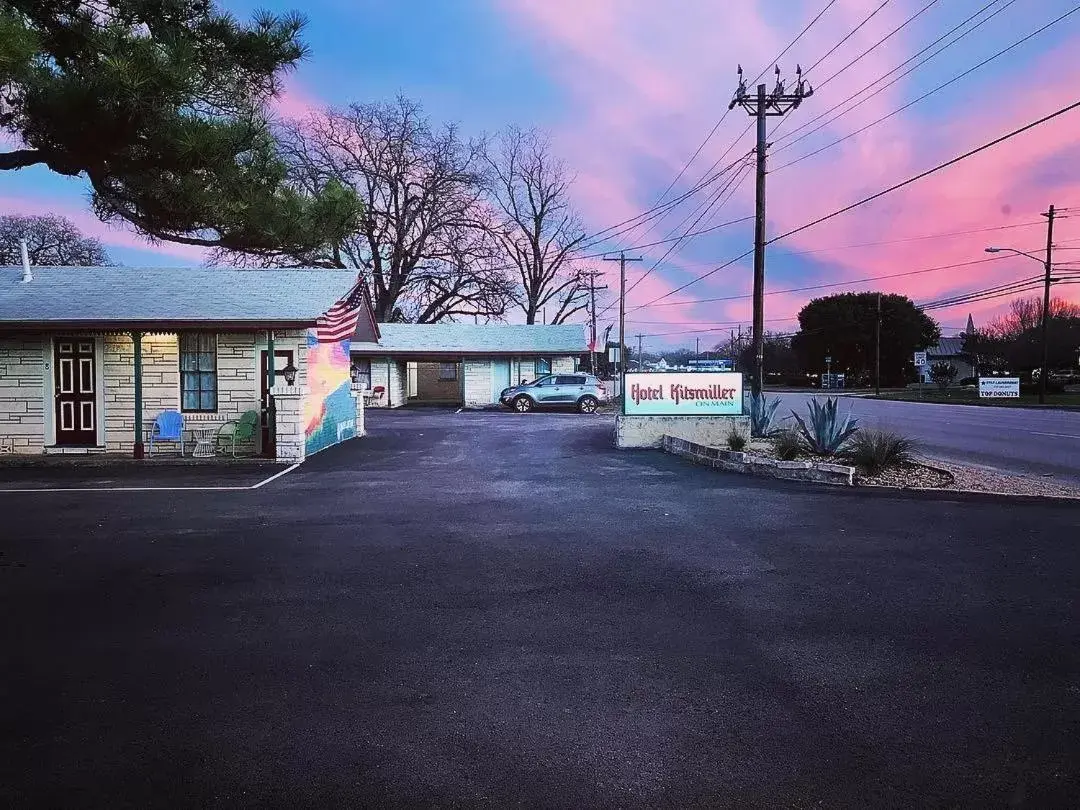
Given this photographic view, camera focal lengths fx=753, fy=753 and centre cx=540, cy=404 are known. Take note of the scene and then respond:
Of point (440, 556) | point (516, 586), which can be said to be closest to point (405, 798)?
point (516, 586)

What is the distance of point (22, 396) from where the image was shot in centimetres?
1592

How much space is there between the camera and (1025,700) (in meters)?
3.96

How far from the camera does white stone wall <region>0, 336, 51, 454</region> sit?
52.0 ft

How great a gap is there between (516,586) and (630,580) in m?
0.96

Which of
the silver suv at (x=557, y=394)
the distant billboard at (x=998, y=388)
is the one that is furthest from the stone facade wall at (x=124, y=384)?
the distant billboard at (x=998, y=388)

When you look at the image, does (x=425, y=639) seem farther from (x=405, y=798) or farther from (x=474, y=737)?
(x=405, y=798)

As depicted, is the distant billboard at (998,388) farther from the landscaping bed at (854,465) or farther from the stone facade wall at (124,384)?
the stone facade wall at (124,384)

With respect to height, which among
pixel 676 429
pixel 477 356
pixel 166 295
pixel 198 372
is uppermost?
pixel 166 295

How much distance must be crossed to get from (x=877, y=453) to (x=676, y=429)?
199 inches

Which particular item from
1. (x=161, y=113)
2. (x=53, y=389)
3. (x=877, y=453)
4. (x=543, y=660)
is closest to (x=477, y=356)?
(x=53, y=389)

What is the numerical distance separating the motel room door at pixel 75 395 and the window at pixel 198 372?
1.96m

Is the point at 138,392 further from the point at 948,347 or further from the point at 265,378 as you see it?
the point at 948,347

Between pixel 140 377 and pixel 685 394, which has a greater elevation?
pixel 140 377

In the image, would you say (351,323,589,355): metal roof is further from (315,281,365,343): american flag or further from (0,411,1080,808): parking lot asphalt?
(0,411,1080,808): parking lot asphalt
